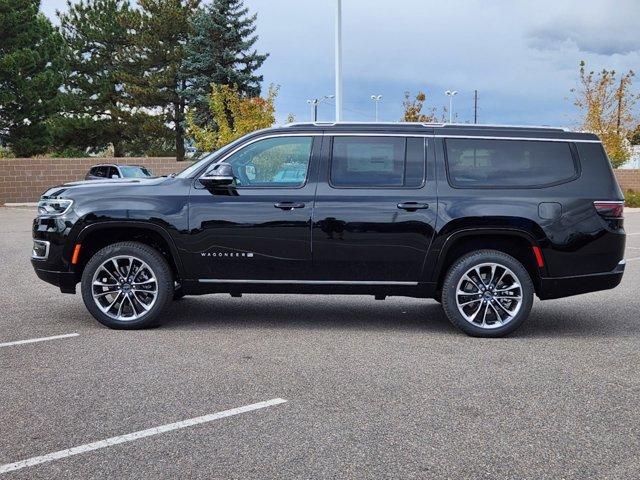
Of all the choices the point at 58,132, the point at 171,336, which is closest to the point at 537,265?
the point at 171,336

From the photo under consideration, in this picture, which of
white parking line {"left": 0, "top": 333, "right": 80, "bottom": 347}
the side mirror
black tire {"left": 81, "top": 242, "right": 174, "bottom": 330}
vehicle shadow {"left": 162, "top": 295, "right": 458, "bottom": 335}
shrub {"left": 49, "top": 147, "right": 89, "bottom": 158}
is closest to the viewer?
white parking line {"left": 0, "top": 333, "right": 80, "bottom": 347}

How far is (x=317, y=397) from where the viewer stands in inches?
184

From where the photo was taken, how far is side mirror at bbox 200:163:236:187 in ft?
20.8

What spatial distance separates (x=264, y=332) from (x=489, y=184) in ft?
8.31

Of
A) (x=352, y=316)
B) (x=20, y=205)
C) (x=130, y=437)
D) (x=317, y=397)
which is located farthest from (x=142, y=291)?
(x=20, y=205)

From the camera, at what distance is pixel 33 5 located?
36250mm

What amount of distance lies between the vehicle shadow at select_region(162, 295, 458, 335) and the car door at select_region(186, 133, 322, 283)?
69 cm

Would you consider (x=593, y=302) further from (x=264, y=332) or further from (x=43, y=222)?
(x=43, y=222)

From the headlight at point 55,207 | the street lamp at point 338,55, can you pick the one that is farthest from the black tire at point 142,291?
the street lamp at point 338,55

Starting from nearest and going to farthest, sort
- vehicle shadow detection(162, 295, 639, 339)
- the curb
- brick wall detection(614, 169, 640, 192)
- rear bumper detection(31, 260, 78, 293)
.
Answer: rear bumper detection(31, 260, 78, 293) < vehicle shadow detection(162, 295, 639, 339) < the curb < brick wall detection(614, 169, 640, 192)

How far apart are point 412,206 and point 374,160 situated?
576mm

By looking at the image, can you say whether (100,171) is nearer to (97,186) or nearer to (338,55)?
(338,55)

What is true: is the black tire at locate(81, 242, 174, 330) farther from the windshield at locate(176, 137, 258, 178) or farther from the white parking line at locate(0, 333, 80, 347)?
the windshield at locate(176, 137, 258, 178)

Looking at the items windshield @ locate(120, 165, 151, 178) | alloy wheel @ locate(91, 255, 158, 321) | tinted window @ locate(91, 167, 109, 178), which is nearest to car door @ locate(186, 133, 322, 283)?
alloy wheel @ locate(91, 255, 158, 321)
